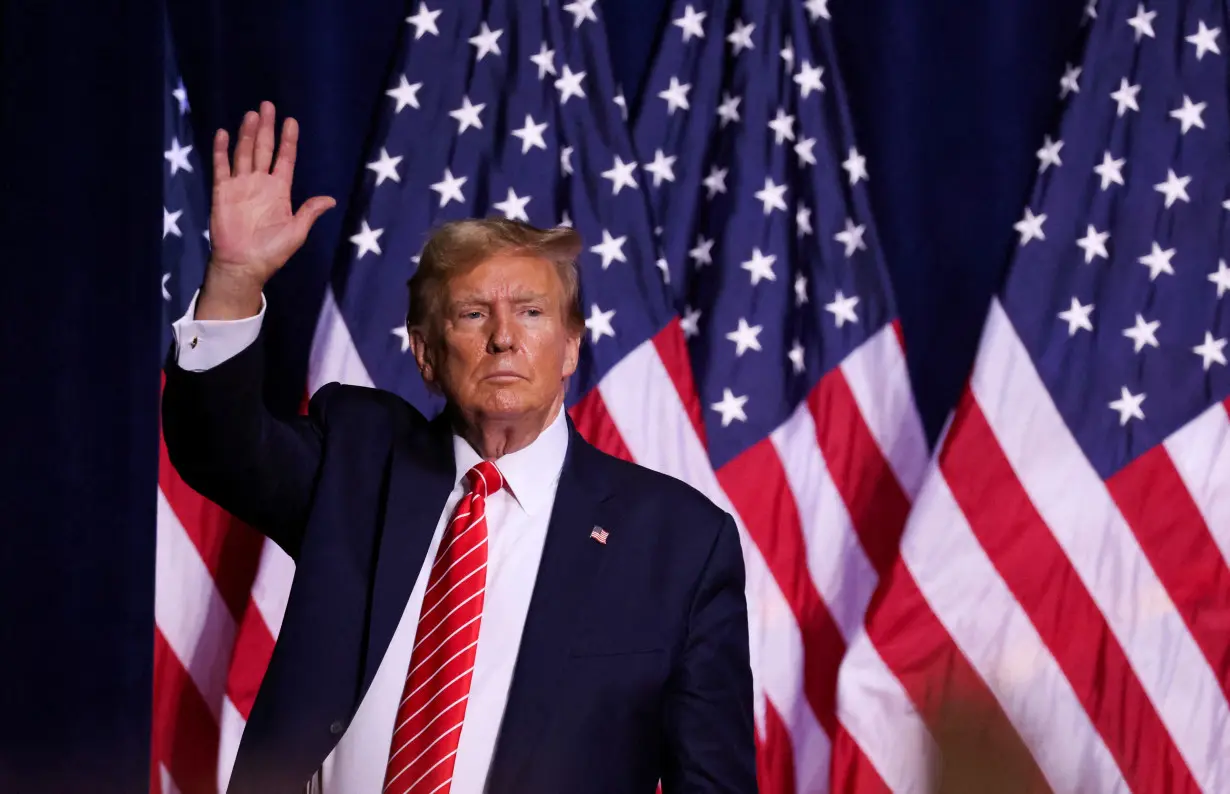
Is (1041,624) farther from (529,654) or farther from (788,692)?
(529,654)

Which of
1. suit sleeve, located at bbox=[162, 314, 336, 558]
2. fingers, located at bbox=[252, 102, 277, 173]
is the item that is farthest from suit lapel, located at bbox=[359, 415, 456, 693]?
fingers, located at bbox=[252, 102, 277, 173]

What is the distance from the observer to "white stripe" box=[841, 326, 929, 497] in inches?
116

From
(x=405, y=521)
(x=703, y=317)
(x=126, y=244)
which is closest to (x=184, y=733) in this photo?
(x=126, y=244)

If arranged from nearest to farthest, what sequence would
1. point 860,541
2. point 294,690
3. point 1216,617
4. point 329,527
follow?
point 294,690 → point 329,527 → point 1216,617 → point 860,541

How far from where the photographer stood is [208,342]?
160 cm

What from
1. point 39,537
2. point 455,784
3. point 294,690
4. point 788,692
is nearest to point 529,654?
point 455,784

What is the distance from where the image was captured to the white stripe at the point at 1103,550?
9.11 feet

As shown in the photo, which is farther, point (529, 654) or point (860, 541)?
point (860, 541)

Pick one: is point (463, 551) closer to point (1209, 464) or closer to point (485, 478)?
point (485, 478)

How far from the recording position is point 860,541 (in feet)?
9.75

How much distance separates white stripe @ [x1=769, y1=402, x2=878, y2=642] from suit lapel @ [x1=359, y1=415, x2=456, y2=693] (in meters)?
1.26

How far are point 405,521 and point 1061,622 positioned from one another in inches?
62.9

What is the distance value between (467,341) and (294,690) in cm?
48

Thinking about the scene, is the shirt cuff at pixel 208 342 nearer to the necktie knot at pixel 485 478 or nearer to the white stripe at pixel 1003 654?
the necktie knot at pixel 485 478
